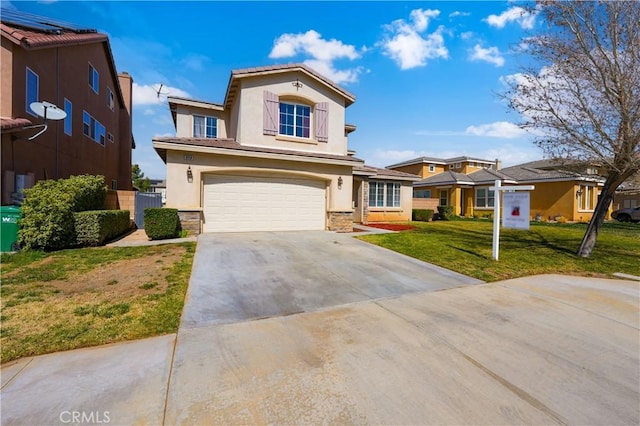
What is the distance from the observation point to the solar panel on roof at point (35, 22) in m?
11.8

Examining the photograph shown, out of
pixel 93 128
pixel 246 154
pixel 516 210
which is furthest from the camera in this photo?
pixel 93 128

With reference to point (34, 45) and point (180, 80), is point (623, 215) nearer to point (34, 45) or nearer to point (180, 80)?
point (180, 80)

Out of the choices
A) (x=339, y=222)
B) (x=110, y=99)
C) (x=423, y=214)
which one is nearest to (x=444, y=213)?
(x=423, y=214)

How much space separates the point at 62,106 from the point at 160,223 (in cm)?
849

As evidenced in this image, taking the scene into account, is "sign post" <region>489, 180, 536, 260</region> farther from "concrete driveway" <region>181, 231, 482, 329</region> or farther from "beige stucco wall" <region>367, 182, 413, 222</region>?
"beige stucco wall" <region>367, 182, 413, 222</region>

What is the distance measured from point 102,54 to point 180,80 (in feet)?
18.3

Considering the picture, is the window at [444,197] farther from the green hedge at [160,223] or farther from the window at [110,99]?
the window at [110,99]

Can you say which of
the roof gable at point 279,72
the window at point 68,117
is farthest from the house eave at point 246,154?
the window at point 68,117

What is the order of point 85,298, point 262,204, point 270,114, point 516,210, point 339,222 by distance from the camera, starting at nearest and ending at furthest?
point 85,298
point 516,210
point 262,204
point 270,114
point 339,222

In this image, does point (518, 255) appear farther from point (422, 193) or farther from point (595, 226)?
point (422, 193)

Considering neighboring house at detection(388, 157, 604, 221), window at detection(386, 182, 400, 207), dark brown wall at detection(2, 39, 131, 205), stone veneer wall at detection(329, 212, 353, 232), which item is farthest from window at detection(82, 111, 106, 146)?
neighboring house at detection(388, 157, 604, 221)

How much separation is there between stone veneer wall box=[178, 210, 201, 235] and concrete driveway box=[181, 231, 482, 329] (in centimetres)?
152

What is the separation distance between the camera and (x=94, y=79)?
16.6 m

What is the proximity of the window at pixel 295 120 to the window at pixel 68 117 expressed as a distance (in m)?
9.98
